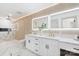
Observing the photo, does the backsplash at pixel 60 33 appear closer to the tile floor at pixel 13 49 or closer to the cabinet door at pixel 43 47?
the cabinet door at pixel 43 47

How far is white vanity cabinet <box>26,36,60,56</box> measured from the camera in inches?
81.9

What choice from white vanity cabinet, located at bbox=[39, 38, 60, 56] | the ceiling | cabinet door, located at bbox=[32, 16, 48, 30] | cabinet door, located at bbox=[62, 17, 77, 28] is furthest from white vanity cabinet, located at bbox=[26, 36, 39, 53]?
cabinet door, located at bbox=[62, 17, 77, 28]

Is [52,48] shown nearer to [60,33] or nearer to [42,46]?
[42,46]

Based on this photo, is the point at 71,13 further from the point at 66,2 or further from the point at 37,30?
the point at 37,30

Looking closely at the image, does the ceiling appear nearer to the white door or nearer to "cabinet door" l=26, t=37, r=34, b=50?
"cabinet door" l=26, t=37, r=34, b=50

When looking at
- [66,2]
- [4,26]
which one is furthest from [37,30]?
[66,2]

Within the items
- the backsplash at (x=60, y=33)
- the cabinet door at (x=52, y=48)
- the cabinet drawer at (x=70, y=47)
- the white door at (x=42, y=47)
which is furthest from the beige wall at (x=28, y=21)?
the cabinet drawer at (x=70, y=47)

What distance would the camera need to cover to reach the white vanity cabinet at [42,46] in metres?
2.08

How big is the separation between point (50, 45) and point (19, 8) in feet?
3.16

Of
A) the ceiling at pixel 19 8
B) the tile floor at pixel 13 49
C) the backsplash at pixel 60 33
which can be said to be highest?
the ceiling at pixel 19 8

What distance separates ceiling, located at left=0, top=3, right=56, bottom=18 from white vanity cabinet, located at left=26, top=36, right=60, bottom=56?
1.74 ft

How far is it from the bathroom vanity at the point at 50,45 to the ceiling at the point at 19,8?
51 centimetres

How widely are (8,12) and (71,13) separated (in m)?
1.23

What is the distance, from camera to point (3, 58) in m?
2.14
